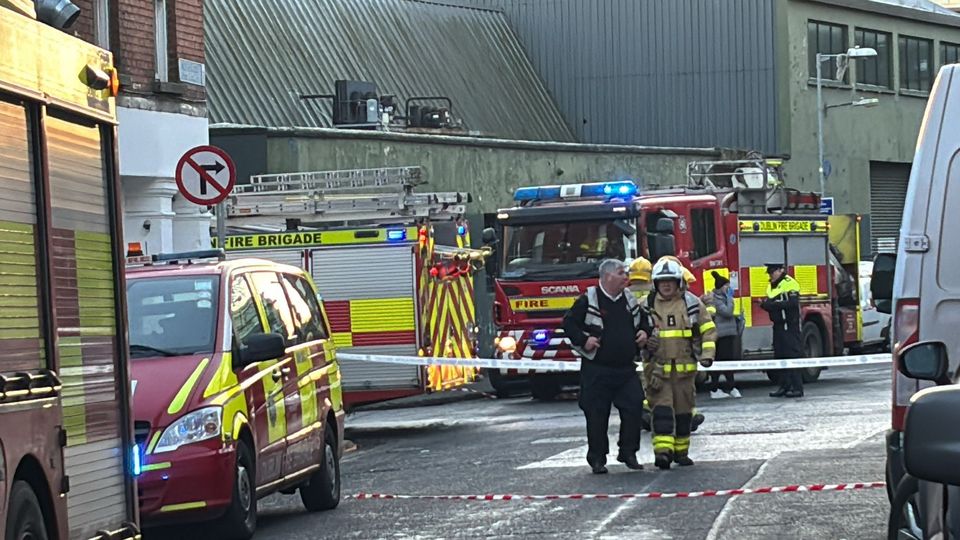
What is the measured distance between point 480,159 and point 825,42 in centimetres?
1727

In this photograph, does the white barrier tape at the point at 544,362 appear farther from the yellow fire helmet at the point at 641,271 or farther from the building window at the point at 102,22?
the building window at the point at 102,22

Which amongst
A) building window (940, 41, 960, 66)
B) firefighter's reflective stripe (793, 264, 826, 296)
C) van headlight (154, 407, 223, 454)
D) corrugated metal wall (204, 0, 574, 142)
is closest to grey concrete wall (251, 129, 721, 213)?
corrugated metal wall (204, 0, 574, 142)

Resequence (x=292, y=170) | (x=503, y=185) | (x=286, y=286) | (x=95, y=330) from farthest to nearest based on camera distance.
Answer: (x=503, y=185)
(x=292, y=170)
(x=286, y=286)
(x=95, y=330)

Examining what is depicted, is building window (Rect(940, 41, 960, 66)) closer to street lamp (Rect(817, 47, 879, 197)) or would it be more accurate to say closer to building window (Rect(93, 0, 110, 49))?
street lamp (Rect(817, 47, 879, 197))

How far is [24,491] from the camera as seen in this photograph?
689 centimetres

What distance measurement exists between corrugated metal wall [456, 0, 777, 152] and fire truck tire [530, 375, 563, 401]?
24.3m

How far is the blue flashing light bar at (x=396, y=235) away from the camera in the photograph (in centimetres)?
2002

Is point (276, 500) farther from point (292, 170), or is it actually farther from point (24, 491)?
point (292, 170)

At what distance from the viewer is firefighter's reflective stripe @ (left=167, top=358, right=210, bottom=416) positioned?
10.7 m

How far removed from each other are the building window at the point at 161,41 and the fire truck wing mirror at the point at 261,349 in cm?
1401

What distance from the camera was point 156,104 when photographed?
24.5m

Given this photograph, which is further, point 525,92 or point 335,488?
point 525,92

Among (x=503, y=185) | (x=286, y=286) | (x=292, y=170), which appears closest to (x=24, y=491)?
(x=286, y=286)

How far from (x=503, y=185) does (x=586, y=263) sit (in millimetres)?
13857
